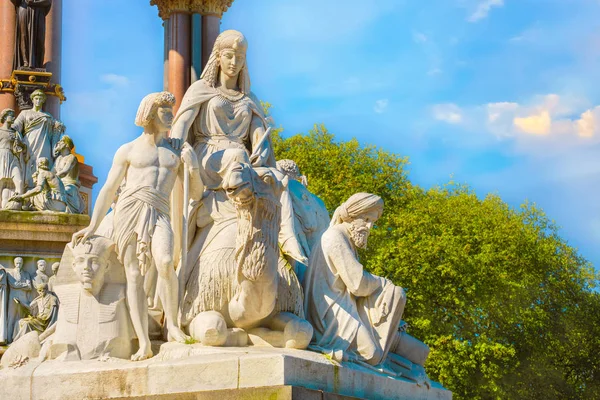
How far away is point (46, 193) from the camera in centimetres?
3039

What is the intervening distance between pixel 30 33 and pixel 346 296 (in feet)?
67.6

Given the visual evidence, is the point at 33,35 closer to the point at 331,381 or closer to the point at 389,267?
the point at 389,267

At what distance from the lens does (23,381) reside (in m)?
15.5

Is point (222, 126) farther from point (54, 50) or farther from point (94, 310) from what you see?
point (54, 50)

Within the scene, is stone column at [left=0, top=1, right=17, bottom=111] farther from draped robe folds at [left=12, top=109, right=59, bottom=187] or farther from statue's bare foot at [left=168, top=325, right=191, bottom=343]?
statue's bare foot at [left=168, top=325, right=191, bottom=343]

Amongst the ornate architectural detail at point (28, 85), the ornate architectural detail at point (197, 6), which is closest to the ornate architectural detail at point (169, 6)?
the ornate architectural detail at point (197, 6)

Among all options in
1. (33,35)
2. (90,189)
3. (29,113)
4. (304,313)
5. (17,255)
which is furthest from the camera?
(90,189)

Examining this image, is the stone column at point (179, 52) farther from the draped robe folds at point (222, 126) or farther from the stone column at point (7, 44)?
the draped robe folds at point (222, 126)

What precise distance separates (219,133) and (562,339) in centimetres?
2414

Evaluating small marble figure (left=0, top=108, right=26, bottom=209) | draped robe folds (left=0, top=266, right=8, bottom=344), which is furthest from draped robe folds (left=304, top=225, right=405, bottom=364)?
small marble figure (left=0, top=108, right=26, bottom=209)

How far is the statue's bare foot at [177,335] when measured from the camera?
15328 mm

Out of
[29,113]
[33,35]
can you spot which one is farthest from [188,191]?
[33,35]

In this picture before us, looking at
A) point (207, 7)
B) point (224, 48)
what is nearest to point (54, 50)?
point (207, 7)

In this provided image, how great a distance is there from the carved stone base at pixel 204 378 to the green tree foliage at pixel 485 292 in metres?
21.8
